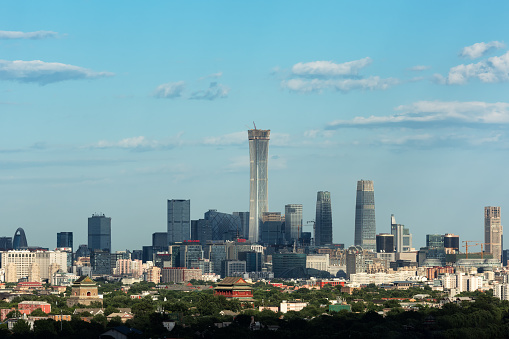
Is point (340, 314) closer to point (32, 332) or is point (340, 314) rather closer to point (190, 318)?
point (190, 318)

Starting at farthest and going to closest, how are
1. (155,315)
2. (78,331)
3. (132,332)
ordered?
(155,315)
(78,331)
(132,332)

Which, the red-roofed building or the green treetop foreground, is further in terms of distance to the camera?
the red-roofed building


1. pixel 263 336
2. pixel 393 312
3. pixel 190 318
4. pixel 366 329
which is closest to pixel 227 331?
pixel 263 336

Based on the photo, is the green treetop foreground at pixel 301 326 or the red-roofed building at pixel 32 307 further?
the red-roofed building at pixel 32 307

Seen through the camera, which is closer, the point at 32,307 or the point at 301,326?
the point at 301,326

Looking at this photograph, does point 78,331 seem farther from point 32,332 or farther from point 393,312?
point 393,312

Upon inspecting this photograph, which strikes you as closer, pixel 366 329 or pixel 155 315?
pixel 366 329

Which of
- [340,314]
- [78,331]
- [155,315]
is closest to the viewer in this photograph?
[78,331]

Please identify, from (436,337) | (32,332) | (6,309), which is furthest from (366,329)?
(6,309)

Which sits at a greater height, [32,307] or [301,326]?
[32,307]
